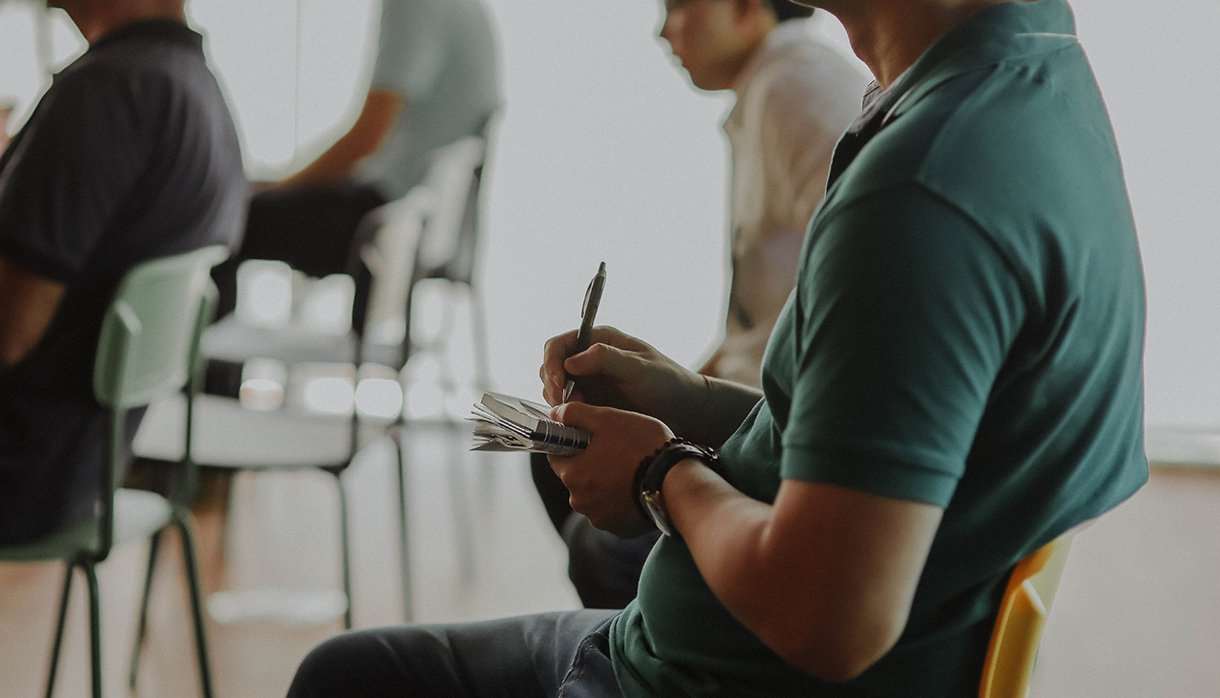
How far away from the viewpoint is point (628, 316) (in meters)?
4.14

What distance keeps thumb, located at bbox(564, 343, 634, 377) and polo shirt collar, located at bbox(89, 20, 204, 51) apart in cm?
109

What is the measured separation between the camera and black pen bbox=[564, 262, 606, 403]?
38.8 inches

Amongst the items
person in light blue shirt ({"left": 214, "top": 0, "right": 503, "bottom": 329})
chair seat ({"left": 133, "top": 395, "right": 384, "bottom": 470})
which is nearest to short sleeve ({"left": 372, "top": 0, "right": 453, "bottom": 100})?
person in light blue shirt ({"left": 214, "top": 0, "right": 503, "bottom": 329})

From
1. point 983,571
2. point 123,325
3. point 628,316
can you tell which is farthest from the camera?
point 628,316

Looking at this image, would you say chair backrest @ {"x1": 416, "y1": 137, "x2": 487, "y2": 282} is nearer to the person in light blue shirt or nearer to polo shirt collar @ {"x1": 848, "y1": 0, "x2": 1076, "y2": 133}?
the person in light blue shirt

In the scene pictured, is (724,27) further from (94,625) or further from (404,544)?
(404,544)

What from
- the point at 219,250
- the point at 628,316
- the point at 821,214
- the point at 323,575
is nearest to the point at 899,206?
the point at 821,214

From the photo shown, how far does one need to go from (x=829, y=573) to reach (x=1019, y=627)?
0.19 metres

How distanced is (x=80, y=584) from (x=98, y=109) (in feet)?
4.76

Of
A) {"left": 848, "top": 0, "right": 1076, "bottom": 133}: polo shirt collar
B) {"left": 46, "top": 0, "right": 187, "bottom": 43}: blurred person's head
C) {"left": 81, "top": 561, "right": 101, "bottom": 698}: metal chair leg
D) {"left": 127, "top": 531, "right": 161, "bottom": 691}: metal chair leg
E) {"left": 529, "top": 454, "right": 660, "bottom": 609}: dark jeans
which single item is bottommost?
{"left": 127, "top": 531, "right": 161, "bottom": 691}: metal chair leg

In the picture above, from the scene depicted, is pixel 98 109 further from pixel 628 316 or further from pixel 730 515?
pixel 628 316

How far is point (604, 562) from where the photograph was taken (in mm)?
1383

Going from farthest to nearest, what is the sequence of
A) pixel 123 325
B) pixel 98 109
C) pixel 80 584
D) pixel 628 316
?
pixel 628 316, pixel 80 584, pixel 98 109, pixel 123 325

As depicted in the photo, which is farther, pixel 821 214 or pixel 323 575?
pixel 323 575
